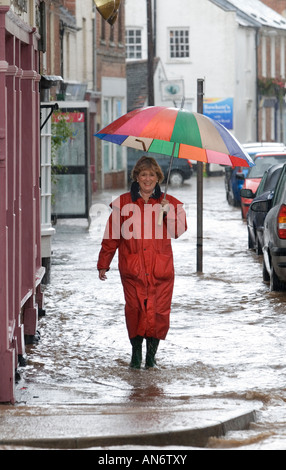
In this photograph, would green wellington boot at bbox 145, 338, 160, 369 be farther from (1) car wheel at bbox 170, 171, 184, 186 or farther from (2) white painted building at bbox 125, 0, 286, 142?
(2) white painted building at bbox 125, 0, 286, 142

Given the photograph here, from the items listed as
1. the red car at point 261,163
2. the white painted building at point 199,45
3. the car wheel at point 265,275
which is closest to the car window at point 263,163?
the red car at point 261,163

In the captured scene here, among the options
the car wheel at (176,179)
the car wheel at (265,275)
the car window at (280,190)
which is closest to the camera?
the car window at (280,190)

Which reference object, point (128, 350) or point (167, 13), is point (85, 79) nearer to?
point (167, 13)

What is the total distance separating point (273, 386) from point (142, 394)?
1.01 meters

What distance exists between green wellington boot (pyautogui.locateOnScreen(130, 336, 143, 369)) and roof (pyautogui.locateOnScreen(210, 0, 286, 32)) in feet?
175

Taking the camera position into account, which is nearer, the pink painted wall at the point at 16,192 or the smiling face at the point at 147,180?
the pink painted wall at the point at 16,192

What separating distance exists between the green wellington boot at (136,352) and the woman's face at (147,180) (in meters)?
1.16

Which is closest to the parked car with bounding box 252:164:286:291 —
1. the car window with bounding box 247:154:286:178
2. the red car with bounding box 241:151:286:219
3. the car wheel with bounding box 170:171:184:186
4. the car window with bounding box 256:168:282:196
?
the car window with bounding box 256:168:282:196

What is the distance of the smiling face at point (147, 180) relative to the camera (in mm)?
9484

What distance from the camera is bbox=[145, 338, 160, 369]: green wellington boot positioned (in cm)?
966

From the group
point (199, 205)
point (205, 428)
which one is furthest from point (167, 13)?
point (205, 428)

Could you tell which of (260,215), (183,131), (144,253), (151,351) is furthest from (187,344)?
(260,215)

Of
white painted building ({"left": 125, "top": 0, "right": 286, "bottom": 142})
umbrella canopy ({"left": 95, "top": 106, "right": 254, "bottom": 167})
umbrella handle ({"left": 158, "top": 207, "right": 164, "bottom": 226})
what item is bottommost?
umbrella handle ({"left": 158, "top": 207, "right": 164, "bottom": 226})

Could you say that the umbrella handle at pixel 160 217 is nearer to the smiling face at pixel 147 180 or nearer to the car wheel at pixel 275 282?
the smiling face at pixel 147 180
